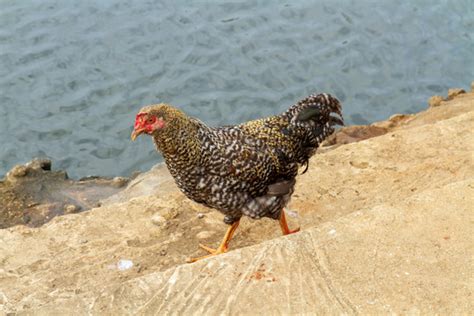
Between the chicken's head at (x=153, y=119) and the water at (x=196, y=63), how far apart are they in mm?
5307

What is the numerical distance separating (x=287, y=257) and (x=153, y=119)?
177 cm

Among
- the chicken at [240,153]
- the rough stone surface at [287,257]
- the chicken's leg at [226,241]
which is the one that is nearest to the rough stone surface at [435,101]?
the rough stone surface at [287,257]

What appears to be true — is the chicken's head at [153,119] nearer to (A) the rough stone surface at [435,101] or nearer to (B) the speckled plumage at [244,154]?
(B) the speckled plumage at [244,154]

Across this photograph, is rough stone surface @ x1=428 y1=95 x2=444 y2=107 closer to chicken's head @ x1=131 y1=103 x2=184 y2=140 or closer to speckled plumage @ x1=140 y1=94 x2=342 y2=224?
speckled plumage @ x1=140 y1=94 x2=342 y2=224

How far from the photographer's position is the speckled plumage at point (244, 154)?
557 cm

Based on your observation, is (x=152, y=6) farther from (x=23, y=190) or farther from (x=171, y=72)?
(x=23, y=190)

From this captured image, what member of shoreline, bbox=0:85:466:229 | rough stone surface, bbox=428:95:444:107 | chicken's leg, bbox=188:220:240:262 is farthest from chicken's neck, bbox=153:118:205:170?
rough stone surface, bbox=428:95:444:107

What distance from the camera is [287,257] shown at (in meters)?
4.39

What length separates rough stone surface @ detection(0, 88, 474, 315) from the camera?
4.02 metres

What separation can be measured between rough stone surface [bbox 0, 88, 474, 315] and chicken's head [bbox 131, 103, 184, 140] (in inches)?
53.5

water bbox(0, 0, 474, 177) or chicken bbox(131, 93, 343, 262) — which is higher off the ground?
chicken bbox(131, 93, 343, 262)

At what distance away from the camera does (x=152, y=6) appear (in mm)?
A: 13789

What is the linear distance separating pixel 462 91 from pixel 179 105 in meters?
5.16

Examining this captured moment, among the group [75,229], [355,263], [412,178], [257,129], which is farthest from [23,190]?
[355,263]
